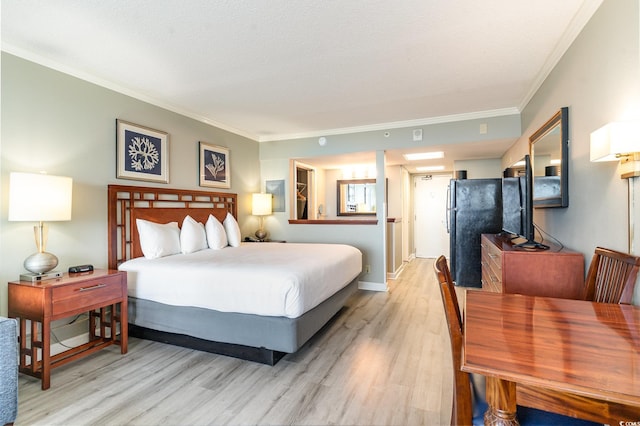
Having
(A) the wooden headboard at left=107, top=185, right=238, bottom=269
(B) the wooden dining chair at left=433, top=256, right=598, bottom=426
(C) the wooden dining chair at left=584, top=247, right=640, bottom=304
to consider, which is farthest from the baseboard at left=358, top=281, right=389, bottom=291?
(B) the wooden dining chair at left=433, top=256, right=598, bottom=426

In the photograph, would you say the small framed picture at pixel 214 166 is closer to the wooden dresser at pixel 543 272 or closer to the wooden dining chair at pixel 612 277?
the wooden dresser at pixel 543 272

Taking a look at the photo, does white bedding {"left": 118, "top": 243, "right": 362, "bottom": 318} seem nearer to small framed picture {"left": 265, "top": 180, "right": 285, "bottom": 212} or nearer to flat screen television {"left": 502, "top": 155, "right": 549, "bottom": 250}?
flat screen television {"left": 502, "top": 155, "right": 549, "bottom": 250}

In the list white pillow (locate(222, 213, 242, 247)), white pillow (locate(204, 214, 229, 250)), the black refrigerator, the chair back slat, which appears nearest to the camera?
the chair back slat

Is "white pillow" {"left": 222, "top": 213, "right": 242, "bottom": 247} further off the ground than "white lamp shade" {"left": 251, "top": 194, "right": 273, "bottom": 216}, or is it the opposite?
"white lamp shade" {"left": 251, "top": 194, "right": 273, "bottom": 216}

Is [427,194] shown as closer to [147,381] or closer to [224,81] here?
[224,81]

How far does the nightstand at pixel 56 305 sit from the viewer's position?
6.92 feet

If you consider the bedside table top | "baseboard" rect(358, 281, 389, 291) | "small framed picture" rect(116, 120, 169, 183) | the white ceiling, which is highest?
the white ceiling

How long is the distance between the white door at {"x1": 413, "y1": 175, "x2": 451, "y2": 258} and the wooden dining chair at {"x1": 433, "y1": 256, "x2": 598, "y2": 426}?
6.56 metres

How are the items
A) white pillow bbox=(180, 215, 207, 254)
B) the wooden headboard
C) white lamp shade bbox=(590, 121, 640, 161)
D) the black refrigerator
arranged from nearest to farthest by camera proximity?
white lamp shade bbox=(590, 121, 640, 161) < the wooden headboard < white pillow bbox=(180, 215, 207, 254) < the black refrigerator

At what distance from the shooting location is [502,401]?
0.88 meters

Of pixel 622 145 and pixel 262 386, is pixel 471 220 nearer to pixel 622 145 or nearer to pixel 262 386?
pixel 622 145

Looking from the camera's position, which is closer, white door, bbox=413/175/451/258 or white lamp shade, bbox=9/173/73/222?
Answer: white lamp shade, bbox=9/173/73/222

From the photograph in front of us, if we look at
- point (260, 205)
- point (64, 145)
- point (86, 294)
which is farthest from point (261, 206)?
point (86, 294)

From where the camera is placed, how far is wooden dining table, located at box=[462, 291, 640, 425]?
2.49ft
